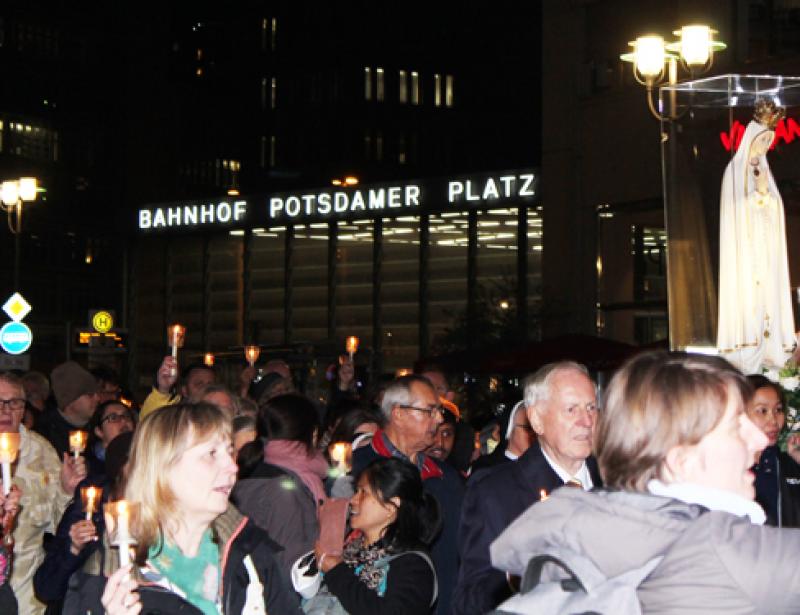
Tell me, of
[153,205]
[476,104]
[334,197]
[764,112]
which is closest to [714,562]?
[764,112]

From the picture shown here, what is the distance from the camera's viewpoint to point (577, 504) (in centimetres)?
339

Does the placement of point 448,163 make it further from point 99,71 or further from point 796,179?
point 796,179

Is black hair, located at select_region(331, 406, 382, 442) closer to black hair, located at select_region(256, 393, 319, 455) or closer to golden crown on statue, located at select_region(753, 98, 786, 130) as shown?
black hair, located at select_region(256, 393, 319, 455)

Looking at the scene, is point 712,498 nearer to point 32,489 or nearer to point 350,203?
point 32,489

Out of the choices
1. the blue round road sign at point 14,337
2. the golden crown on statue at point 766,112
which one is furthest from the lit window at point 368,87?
the golden crown on statue at point 766,112

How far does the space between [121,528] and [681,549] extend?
1654mm

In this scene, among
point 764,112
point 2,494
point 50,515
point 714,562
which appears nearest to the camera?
point 714,562

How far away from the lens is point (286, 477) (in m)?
7.85

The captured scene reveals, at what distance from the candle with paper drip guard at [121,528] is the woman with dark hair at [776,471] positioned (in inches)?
190

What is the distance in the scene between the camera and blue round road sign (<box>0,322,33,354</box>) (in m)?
32.4

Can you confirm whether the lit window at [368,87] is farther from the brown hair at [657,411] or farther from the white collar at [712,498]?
the white collar at [712,498]

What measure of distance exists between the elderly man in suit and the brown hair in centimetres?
210

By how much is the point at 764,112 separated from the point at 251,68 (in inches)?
2454

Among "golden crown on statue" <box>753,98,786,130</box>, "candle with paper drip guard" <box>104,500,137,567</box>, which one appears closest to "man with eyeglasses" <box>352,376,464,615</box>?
"golden crown on statue" <box>753,98,786,130</box>
